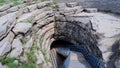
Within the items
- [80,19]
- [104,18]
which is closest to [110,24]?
[104,18]

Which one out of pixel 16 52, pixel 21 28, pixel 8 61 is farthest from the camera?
pixel 21 28

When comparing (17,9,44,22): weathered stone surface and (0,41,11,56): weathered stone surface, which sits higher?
(0,41,11,56): weathered stone surface

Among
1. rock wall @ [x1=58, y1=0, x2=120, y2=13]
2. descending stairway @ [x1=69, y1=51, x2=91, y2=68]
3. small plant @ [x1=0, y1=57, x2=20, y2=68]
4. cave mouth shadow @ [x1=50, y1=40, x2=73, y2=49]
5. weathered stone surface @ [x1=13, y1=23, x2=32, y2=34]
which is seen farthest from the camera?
cave mouth shadow @ [x1=50, y1=40, x2=73, y2=49]

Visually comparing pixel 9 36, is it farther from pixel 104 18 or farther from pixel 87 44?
pixel 104 18

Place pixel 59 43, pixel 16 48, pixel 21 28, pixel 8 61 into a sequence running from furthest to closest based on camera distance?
pixel 59 43 → pixel 21 28 → pixel 16 48 → pixel 8 61

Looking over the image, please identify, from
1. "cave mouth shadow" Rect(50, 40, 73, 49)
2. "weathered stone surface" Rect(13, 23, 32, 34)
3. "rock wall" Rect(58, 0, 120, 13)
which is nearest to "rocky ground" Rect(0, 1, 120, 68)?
"weathered stone surface" Rect(13, 23, 32, 34)

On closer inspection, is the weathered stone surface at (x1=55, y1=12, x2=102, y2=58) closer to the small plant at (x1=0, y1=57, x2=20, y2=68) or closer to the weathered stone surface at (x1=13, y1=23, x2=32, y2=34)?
the weathered stone surface at (x1=13, y1=23, x2=32, y2=34)

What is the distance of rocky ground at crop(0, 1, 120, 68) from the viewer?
17.7 ft

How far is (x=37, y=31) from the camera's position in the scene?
298 inches

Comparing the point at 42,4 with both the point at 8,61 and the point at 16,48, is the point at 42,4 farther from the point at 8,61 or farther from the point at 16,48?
the point at 8,61

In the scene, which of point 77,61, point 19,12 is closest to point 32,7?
point 19,12

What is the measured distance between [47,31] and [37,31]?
99 centimetres

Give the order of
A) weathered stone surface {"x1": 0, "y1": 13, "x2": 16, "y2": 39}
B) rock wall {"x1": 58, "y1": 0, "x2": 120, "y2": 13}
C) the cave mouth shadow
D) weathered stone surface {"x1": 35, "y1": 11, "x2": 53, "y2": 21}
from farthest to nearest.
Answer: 1. the cave mouth shadow
2. rock wall {"x1": 58, "y1": 0, "x2": 120, "y2": 13}
3. weathered stone surface {"x1": 35, "y1": 11, "x2": 53, "y2": 21}
4. weathered stone surface {"x1": 0, "y1": 13, "x2": 16, "y2": 39}

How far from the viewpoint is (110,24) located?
739 cm
